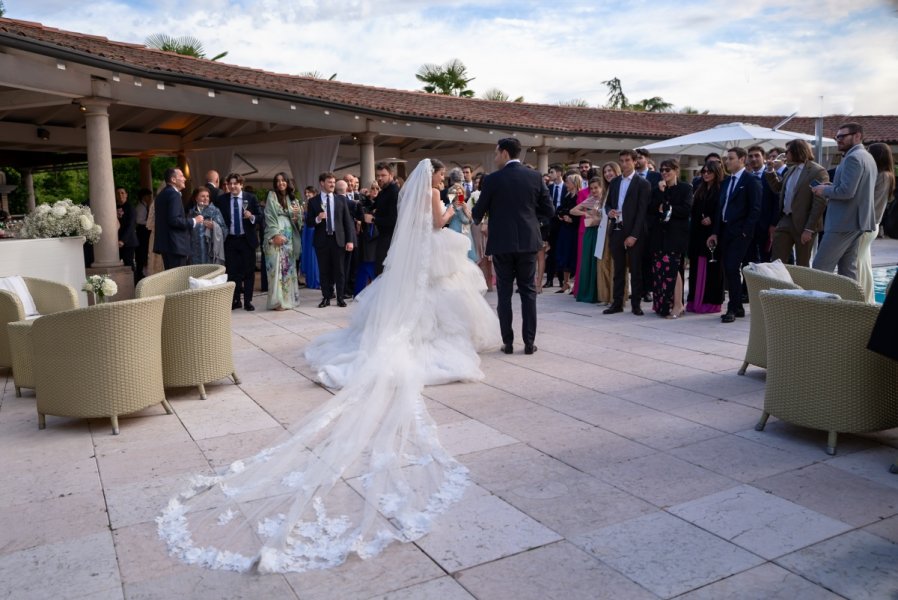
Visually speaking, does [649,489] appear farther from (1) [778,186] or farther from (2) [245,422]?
(1) [778,186]

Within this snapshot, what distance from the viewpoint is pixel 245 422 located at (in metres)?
4.60

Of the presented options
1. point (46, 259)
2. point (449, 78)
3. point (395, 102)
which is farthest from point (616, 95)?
point (46, 259)

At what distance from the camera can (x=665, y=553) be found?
2746 mm

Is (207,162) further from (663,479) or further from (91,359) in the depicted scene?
(663,479)

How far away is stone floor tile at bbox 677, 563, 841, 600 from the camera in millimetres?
2436

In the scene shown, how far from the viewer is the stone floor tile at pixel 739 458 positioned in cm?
356

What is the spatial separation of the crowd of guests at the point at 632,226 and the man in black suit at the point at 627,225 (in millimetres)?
13

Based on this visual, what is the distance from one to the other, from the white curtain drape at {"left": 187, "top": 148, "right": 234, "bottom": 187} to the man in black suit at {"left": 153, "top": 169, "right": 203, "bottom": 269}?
7.58 metres

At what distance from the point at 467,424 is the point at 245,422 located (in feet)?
4.73

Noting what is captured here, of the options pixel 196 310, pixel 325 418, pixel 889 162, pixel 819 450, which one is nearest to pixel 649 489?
pixel 819 450

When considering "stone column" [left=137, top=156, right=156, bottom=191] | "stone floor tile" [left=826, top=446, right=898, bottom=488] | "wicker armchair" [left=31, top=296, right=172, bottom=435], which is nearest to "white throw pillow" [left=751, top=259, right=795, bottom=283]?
"stone floor tile" [left=826, top=446, right=898, bottom=488]

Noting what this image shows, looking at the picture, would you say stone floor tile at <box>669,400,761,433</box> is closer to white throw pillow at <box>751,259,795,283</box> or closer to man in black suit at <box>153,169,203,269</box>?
white throw pillow at <box>751,259,795,283</box>

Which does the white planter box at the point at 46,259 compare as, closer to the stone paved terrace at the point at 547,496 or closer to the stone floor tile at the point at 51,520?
the stone paved terrace at the point at 547,496

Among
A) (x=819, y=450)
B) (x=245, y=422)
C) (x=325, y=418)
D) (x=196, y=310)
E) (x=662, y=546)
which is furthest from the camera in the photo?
(x=196, y=310)
